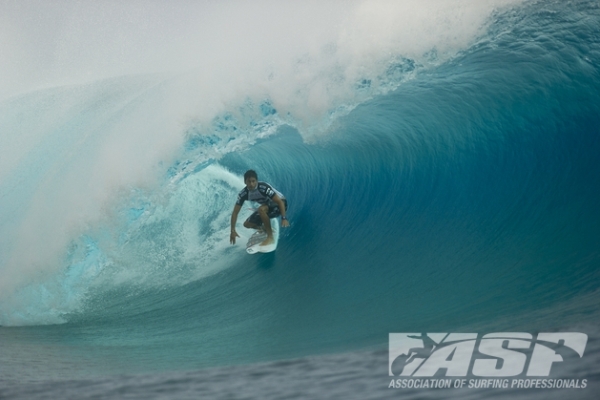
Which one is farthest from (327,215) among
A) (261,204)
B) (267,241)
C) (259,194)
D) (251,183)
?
(251,183)

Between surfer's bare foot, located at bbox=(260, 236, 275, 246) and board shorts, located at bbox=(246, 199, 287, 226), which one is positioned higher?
board shorts, located at bbox=(246, 199, 287, 226)

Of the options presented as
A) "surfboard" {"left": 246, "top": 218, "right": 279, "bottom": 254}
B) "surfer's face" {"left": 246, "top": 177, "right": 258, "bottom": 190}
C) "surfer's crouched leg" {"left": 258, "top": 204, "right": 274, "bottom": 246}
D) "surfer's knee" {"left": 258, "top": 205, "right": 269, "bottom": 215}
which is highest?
"surfer's face" {"left": 246, "top": 177, "right": 258, "bottom": 190}

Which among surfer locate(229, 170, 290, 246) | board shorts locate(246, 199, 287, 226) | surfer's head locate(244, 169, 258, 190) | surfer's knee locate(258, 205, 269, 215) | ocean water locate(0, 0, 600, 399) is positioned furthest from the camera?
board shorts locate(246, 199, 287, 226)

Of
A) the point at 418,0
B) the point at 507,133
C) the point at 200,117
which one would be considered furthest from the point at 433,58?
the point at 200,117

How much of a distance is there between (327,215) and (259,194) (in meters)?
1.59

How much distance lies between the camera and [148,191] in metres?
7.86

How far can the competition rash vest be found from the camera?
653cm

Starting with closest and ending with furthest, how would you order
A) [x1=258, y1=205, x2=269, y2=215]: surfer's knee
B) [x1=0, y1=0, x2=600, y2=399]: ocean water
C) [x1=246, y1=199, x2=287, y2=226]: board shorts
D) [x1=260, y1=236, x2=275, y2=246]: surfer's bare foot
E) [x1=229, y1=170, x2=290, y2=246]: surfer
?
[x1=0, y1=0, x2=600, y2=399]: ocean water, [x1=229, y1=170, x2=290, y2=246]: surfer, [x1=258, y1=205, x2=269, y2=215]: surfer's knee, [x1=246, y1=199, x2=287, y2=226]: board shorts, [x1=260, y1=236, x2=275, y2=246]: surfer's bare foot

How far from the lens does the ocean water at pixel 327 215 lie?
180 inches

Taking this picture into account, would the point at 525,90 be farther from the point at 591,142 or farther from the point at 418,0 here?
the point at 418,0

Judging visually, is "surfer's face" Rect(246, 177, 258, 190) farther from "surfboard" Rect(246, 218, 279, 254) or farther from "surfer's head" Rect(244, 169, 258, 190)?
"surfboard" Rect(246, 218, 279, 254)

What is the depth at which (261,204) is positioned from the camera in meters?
6.76

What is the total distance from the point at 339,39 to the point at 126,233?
4.47 metres

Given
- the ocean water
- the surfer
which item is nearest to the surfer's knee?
the surfer
